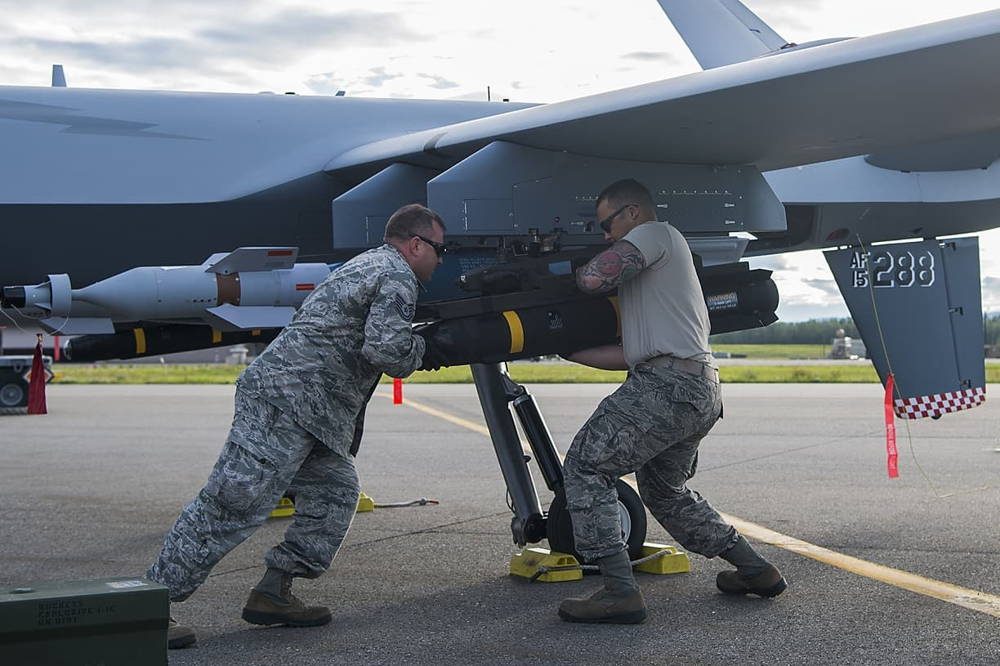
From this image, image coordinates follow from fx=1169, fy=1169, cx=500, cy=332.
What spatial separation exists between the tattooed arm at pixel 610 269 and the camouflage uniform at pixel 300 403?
811 mm

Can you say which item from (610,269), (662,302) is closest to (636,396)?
(662,302)

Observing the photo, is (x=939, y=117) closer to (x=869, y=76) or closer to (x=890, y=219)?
(x=869, y=76)

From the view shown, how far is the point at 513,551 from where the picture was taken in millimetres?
7289

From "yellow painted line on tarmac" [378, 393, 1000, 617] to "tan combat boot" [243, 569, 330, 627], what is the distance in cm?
310

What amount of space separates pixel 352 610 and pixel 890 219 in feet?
16.5

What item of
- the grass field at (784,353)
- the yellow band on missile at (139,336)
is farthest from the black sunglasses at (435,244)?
the grass field at (784,353)

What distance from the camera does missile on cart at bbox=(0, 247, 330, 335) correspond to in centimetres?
628

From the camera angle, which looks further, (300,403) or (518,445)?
(518,445)

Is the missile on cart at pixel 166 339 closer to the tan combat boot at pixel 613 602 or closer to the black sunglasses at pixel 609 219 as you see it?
the black sunglasses at pixel 609 219

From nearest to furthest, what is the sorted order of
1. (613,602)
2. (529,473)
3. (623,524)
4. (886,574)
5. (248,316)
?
(613,602) < (248,316) < (886,574) < (623,524) < (529,473)

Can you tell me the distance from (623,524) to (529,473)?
0.65 m

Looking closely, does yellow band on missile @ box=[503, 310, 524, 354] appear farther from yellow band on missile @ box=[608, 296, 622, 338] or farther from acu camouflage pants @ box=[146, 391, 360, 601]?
acu camouflage pants @ box=[146, 391, 360, 601]

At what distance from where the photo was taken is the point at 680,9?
949cm

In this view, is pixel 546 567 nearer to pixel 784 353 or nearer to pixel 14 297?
pixel 14 297
